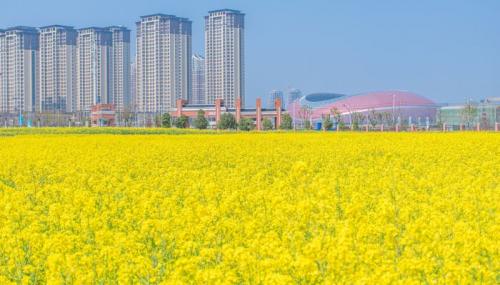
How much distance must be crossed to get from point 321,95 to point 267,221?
151819mm

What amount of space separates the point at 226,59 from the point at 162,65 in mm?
13388

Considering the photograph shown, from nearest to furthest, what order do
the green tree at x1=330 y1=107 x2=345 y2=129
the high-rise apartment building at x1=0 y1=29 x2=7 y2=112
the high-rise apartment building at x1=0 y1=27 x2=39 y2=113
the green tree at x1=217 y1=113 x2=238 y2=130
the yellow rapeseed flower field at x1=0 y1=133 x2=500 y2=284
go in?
the yellow rapeseed flower field at x1=0 y1=133 x2=500 y2=284 < the green tree at x1=217 y1=113 x2=238 y2=130 < the green tree at x1=330 y1=107 x2=345 y2=129 < the high-rise apartment building at x1=0 y1=27 x2=39 y2=113 < the high-rise apartment building at x1=0 y1=29 x2=7 y2=112

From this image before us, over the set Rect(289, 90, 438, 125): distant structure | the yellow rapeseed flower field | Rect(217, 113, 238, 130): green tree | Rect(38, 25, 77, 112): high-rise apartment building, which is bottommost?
the yellow rapeseed flower field

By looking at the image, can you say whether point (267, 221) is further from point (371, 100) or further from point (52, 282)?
point (371, 100)

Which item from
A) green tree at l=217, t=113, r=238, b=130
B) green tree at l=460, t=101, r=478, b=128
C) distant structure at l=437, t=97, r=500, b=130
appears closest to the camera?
→ green tree at l=217, t=113, r=238, b=130

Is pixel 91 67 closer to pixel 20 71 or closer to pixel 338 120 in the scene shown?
pixel 20 71

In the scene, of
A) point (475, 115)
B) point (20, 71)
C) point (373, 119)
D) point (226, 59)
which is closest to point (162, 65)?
point (226, 59)

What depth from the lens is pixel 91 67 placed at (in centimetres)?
16625

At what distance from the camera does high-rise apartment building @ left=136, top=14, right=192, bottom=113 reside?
15638 cm

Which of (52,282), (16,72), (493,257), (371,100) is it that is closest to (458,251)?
(493,257)

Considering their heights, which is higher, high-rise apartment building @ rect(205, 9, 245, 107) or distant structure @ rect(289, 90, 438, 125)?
high-rise apartment building @ rect(205, 9, 245, 107)

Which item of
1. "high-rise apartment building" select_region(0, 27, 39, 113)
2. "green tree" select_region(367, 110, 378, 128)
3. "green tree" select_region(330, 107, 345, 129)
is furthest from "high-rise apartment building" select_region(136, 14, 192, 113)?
"green tree" select_region(330, 107, 345, 129)

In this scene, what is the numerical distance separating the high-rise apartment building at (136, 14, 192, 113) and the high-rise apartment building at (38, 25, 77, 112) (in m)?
16.0

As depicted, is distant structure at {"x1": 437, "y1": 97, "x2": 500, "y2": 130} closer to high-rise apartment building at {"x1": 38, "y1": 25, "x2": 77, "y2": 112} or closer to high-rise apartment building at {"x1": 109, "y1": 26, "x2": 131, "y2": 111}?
high-rise apartment building at {"x1": 109, "y1": 26, "x2": 131, "y2": 111}
